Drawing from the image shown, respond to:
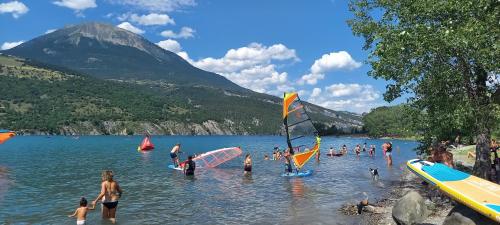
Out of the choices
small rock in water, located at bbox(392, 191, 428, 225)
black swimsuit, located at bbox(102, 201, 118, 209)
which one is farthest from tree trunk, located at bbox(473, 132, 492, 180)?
black swimsuit, located at bbox(102, 201, 118, 209)

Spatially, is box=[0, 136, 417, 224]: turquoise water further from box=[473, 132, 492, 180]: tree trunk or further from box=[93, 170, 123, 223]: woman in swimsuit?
box=[473, 132, 492, 180]: tree trunk

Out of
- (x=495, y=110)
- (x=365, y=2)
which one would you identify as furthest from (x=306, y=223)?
(x=365, y=2)

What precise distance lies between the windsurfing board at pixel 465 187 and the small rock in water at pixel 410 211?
1.05 meters

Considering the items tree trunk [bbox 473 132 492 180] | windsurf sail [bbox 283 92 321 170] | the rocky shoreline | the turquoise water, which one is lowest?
the turquoise water

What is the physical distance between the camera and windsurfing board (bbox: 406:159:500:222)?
1377 centimetres

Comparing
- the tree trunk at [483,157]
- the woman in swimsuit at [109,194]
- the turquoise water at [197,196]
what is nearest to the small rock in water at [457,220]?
the turquoise water at [197,196]

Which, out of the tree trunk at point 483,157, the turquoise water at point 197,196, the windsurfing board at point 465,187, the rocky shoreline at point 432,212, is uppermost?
the tree trunk at point 483,157

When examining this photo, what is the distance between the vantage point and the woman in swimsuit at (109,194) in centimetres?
1761

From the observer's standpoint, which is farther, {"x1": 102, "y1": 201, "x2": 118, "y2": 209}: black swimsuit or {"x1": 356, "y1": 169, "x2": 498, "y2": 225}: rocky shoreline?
{"x1": 102, "y1": 201, "x2": 118, "y2": 209}: black swimsuit

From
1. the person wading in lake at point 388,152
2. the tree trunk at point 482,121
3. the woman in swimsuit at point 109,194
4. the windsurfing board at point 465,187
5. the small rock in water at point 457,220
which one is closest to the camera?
the windsurfing board at point 465,187

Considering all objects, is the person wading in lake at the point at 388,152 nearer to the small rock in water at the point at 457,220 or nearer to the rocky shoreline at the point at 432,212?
the rocky shoreline at the point at 432,212

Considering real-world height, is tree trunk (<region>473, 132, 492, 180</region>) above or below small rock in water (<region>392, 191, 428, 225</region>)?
above

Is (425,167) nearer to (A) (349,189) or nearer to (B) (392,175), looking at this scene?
(A) (349,189)

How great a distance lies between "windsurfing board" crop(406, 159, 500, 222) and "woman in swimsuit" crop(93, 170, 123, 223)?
1278cm
